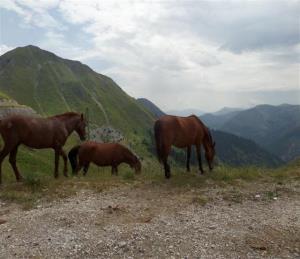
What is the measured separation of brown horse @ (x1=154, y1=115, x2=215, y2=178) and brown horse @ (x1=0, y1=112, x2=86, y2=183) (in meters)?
4.10

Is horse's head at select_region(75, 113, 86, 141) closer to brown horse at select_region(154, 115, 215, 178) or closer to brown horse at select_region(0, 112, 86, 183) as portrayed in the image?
brown horse at select_region(0, 112, 86, 183)

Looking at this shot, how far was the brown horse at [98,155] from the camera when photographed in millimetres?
20969

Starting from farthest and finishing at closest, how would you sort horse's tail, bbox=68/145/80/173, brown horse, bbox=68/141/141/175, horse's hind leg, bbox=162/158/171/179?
brown horse, bbox=68/141/141/175 < horse's tail, bbox=68/145/80/173 < horse's hind leg, bbox=162/158/171/179

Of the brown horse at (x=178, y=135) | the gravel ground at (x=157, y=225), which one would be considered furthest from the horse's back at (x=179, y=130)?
the gravel ground at (x=157, y=225)

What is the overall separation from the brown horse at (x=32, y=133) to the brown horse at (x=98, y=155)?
409 centimetres

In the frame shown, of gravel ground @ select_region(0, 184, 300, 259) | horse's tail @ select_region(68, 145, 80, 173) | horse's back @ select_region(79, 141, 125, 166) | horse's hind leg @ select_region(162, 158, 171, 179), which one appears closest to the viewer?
gravel ground @ select_region(0, 184, 300, 259)

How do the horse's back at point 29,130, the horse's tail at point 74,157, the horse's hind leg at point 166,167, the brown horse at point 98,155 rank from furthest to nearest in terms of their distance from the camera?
1. the brown horse at point 98,155
2. the horse's tail at point 74,157
3. the horse's hind leg at point 166,167
4. the horse's back at point 29,130

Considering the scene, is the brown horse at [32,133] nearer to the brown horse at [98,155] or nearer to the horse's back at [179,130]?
the brown horse at [98,155]

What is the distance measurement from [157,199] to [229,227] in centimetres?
309

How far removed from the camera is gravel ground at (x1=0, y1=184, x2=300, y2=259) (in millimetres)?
8742

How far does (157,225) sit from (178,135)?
6.35 m

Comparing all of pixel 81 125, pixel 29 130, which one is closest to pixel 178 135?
pixel 81 125

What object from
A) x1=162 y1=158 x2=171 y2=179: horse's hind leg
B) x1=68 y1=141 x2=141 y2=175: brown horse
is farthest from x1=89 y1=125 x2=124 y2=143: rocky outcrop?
x1=162 y1=158 x2=171 y2=179: horse's hind leg

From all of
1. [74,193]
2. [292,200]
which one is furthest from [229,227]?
[74,193]
